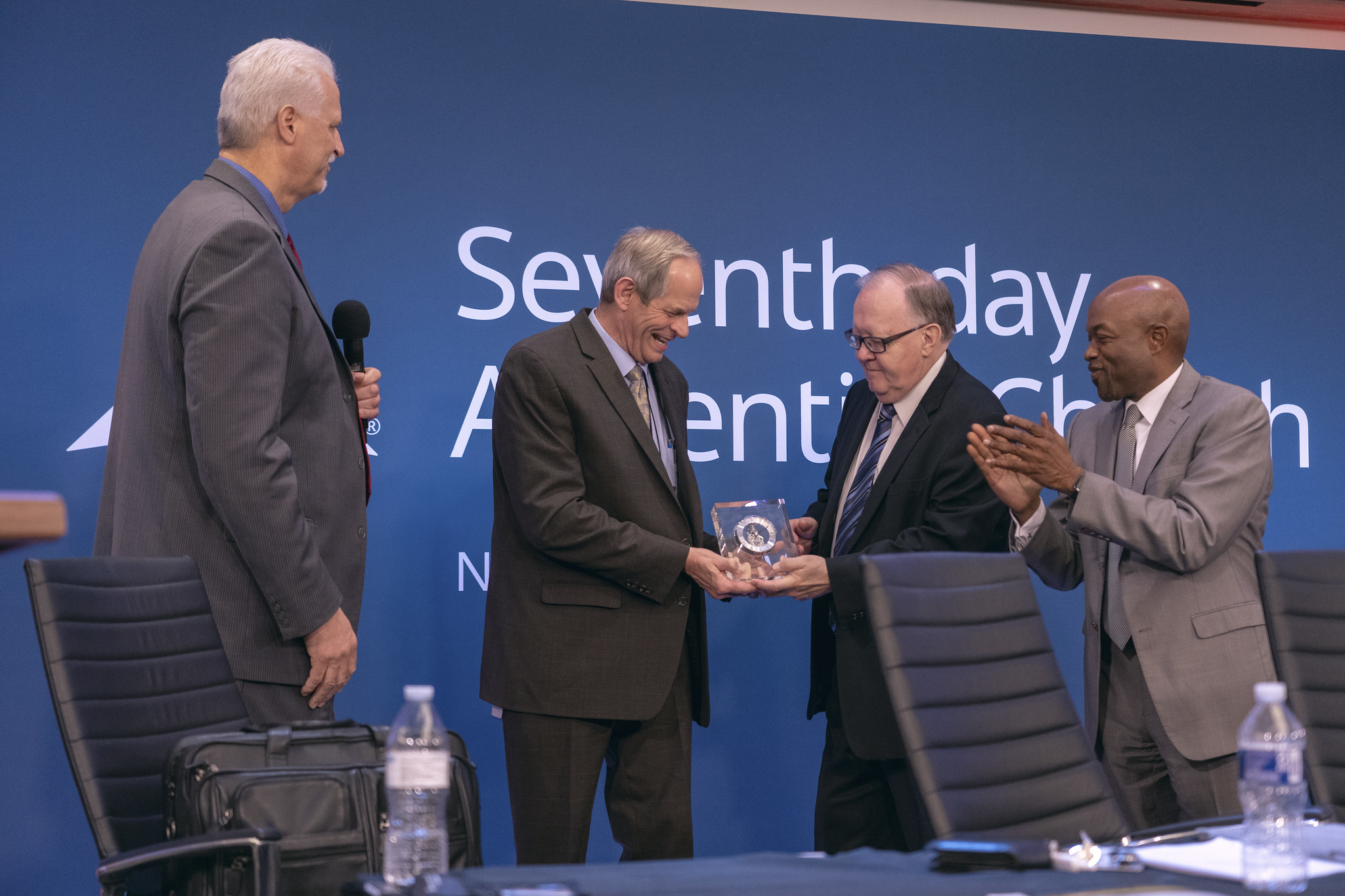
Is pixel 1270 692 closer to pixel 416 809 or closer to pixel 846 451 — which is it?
pixel 416 809

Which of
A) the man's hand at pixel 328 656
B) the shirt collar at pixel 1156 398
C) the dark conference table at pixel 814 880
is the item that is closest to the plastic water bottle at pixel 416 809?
the dark conference table at pixel 814 880

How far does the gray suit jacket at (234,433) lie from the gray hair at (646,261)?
844mm

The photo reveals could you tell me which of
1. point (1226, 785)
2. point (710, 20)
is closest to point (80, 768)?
point (1226, 785)

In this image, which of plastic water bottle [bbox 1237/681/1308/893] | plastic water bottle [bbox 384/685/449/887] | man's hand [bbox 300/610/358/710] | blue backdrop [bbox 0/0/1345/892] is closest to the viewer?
plastic water bottle [bbox 1237/681/1308/893]

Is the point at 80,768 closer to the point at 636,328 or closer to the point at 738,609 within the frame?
the point at 636,328

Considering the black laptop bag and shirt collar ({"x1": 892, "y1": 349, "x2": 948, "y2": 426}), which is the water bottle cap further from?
shirt collar ({"x1": 892, "y1": 349, "x2": 948, "y2": 426})

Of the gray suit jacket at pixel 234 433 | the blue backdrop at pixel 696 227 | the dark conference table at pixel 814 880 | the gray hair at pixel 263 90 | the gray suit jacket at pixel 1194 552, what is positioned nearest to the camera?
the dark conference table at pixel 814 880

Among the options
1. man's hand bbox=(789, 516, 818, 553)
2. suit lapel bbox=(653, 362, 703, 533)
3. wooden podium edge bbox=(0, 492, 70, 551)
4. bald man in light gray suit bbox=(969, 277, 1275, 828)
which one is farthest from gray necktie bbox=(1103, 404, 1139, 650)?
wooden podium edge bbox=(0, 492, 70, 551)

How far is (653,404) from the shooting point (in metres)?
3.18

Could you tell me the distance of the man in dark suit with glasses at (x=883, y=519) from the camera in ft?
9.86

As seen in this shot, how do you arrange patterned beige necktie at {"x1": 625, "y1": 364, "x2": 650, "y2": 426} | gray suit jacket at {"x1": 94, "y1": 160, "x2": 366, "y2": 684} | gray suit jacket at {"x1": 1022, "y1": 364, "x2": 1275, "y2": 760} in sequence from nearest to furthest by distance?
1. gray suit jacket at {"x1": 94, "y1": 160, "x2": 366, "y2": 684}
2. gray suit jacket at {"x1": 1022, "y1": 364, "x2": 1275, "y2": 760}
3. patterned beige necktie at {"x1": 625, "y1": 364, "x2": 650, "y2": 426}

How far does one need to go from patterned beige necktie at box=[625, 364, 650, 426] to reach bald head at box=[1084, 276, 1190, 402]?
1.21 metres

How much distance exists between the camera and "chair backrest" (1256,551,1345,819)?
2342mm

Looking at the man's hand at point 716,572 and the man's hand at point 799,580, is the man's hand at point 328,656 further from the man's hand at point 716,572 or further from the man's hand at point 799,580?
the man's hand at point 799,580
